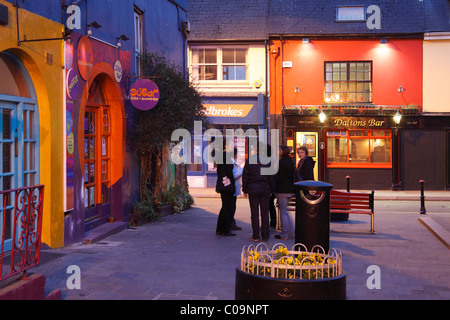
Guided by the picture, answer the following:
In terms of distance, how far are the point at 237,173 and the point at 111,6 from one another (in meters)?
4.07

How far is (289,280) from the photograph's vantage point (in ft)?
15.9

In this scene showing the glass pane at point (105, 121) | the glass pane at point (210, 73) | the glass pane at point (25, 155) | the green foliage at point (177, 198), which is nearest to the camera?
the glass pane at point (25, 155)

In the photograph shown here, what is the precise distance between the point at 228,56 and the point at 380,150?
24.3 feet

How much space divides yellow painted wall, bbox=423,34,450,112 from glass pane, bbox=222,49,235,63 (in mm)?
7785

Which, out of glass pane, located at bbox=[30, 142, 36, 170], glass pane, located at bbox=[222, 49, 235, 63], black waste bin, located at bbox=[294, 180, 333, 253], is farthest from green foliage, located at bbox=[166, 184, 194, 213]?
glass pane, located at bbox=[222, 49, 235, 63]

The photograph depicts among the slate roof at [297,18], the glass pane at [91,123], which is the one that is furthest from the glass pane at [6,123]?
the slate roof at [297,18]

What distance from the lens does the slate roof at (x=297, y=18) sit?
22969 millimetres

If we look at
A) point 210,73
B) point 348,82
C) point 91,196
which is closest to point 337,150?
point 348,82

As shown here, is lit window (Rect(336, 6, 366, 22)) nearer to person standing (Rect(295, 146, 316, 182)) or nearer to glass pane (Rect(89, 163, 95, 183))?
person standing (Rect(295, 146, 316, 182))

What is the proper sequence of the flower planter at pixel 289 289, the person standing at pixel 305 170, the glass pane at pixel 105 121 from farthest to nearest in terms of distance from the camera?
the person standing at pixel 305 170 < the glass pane at pixel 105 121 < the flower planter at pixel 289 289

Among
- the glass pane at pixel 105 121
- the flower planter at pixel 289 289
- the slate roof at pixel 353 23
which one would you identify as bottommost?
the flower planter at pixel 289 289

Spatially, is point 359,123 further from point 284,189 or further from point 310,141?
point 284,189

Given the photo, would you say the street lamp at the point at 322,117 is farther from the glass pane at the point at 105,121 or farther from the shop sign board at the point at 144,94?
the glass pane at the point at 105,121

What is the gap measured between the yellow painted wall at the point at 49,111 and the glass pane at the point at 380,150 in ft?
54.8
